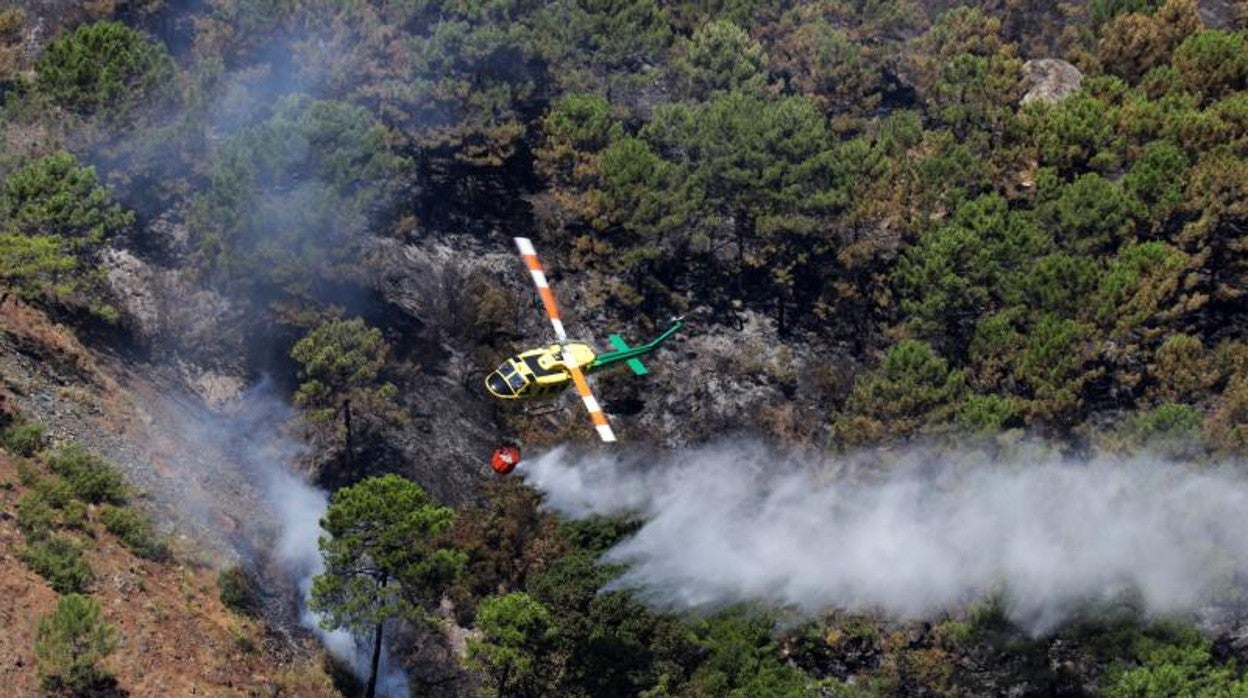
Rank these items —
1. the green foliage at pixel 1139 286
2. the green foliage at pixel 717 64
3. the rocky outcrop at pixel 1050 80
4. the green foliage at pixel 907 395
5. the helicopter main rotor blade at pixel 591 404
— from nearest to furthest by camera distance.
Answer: the helicopter main rotor blade at pixel 591 404
the green foliage at pixel 907 395
the green foliage at pixel 1139 286
the green foliage at pixel 717 64
the rocky outcrop at pixel 1050 80

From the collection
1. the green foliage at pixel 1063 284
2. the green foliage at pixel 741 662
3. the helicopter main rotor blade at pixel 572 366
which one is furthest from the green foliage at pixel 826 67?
the helicopter main rotor blade at pixel 572 366

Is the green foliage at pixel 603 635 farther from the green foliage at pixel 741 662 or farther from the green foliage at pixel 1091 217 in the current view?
the green foliage at pixel 1091 217

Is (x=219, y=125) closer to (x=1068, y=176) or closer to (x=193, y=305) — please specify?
(x=193, y=305)

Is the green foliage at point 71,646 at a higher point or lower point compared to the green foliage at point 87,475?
higher

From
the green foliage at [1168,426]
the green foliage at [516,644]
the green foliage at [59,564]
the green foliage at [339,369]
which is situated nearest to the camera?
the green foliage at [59,564]

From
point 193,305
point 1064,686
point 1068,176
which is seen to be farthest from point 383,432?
point 1068,176

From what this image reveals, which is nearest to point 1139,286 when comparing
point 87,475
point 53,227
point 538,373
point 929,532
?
point 929,532

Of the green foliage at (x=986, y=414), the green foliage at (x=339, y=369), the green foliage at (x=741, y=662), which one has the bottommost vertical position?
the green foliage at (x=741, y=662)
